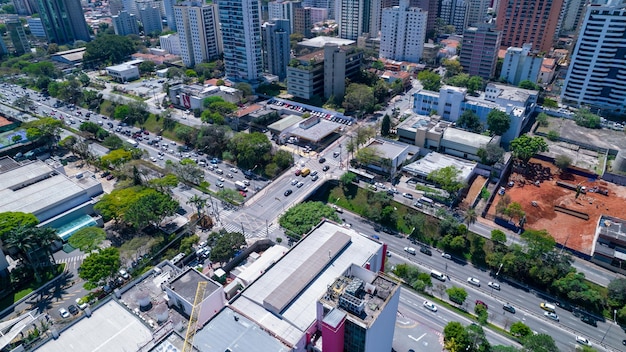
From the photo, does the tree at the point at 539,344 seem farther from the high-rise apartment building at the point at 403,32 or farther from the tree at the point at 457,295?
the high-rise apartment building at the point at 403,32

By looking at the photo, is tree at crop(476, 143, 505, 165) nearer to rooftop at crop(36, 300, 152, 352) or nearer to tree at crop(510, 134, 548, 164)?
tree at crop(510, 134, 548, 164)

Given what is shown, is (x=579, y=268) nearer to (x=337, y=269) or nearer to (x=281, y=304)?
(x=337, y=269)

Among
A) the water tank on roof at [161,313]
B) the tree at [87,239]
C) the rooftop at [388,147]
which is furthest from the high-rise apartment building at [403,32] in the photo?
the water tank on roof at [161,313]

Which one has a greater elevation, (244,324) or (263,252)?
(244,324)

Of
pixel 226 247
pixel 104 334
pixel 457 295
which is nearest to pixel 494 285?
pixel 457 295

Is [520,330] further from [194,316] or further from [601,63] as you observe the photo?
[601,63]

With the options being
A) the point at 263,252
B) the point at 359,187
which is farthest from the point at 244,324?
the point at 359,187
